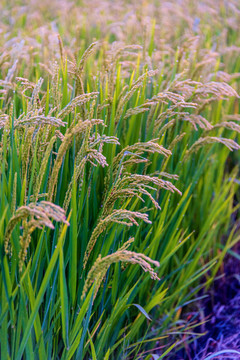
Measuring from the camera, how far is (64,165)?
1570 millimetres

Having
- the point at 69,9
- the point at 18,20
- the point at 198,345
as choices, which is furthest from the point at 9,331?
the point at 69,9

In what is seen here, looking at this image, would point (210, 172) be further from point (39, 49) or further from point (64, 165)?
point (39, 49)

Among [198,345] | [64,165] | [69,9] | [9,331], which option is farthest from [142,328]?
[69,9]

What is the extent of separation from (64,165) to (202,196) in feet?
3.65

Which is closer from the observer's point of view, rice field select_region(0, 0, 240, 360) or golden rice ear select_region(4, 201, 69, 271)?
golden rice ear select_region(4, 201, 69, 271)

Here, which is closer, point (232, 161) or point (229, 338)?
point (229, 338)

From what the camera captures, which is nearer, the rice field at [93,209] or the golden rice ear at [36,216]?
the golden rice ear at [36,216]

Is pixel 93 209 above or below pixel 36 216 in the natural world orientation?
below

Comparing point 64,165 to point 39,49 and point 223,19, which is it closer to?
point 39,49

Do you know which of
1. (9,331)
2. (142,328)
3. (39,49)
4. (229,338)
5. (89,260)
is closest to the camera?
(9,331)

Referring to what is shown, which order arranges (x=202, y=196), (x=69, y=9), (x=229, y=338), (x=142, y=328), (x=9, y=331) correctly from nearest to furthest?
1. (x=9, y=331)
2. (x=142, y=328)
3. (x=229, y=338)
4. (x=202, y=196)
5. (x=69, y=9)

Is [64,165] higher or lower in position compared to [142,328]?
higher

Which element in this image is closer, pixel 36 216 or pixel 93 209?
pixel 36 216

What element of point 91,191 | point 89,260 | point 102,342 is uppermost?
point 91,191
